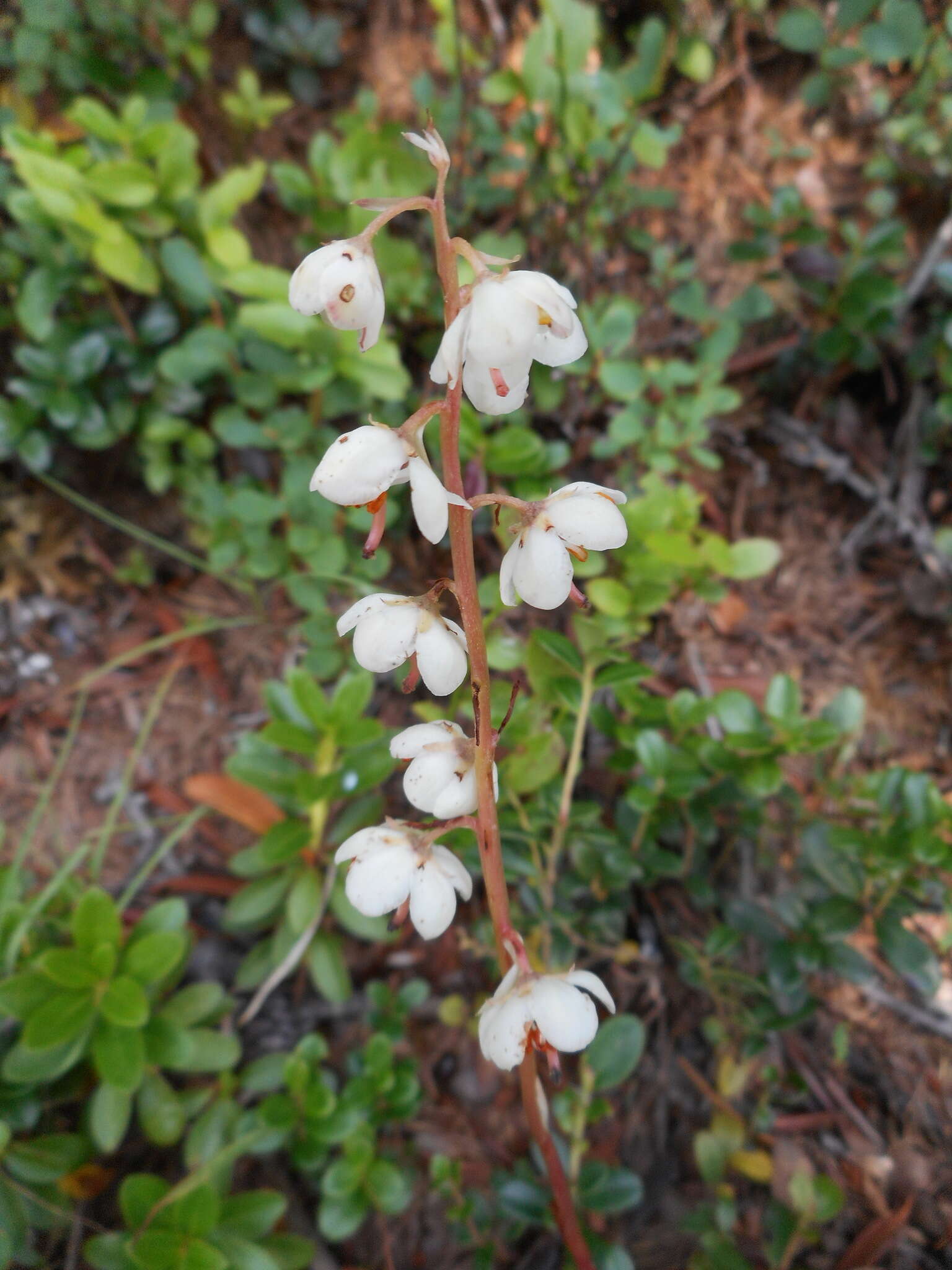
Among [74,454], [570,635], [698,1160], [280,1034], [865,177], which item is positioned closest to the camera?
[698,1160]

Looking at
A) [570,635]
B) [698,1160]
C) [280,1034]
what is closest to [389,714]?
[570,635]

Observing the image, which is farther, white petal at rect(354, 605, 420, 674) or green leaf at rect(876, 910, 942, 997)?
green leaf at rect(876, 910, 942, 997)

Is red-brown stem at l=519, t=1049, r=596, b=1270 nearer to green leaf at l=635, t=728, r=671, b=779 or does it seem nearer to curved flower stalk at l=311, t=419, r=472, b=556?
green leaf at l=635, t=728, r=671, b=779

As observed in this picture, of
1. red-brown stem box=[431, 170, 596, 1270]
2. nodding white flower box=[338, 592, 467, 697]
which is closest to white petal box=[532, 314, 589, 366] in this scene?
red-brown stem box=[431, 170, 596, 1270]

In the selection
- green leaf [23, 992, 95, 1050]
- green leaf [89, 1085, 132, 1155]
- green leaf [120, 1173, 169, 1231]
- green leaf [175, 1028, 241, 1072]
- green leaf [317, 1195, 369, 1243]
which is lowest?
green leaf [317, 1195, 369, 1243]

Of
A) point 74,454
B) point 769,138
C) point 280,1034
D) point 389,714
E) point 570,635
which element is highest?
point 769,138

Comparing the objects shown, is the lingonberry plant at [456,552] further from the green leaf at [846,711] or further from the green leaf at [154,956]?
the green leaf at [846,711]

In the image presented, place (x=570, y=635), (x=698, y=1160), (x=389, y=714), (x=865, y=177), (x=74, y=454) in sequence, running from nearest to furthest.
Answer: (x=698, y=1160)
(x=570, y=635)
(x=389, y=714)
(x=74, y=454)
(x=865, y=177)

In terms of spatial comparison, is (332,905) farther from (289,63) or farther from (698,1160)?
(289,63)
